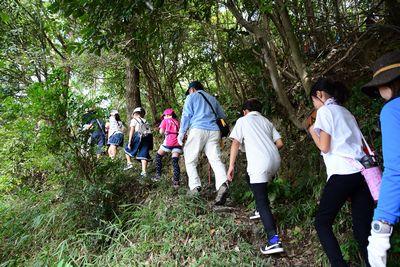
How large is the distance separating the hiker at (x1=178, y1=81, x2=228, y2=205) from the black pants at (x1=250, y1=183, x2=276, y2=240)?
117 cm

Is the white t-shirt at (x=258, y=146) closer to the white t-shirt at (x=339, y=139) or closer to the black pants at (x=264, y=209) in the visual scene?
the black pants at (x=264, y=209)

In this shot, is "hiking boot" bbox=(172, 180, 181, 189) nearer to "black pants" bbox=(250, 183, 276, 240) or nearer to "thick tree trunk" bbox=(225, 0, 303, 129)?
"black pants" bbox=(250, 183, 276, 240)

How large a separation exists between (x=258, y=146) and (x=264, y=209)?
73 centimetres

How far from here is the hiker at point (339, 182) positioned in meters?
2.93

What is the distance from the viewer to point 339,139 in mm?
3008

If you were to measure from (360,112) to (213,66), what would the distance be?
3.96m

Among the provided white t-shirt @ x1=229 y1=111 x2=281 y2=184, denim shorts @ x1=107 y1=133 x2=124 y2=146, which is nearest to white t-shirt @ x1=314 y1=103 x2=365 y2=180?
white t-shirt @ x1=229 y1=111 x2=281 y2=184

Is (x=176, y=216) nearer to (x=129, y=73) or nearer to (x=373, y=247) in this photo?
(x=373, y=247)

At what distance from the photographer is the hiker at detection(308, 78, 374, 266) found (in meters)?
2.93

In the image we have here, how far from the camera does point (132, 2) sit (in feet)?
13.4

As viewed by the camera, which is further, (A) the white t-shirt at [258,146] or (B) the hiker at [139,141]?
(B) the hiker at [139,141]

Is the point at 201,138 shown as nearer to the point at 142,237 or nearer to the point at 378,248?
the point at 142,237

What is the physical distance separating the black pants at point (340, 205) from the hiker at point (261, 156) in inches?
34.0

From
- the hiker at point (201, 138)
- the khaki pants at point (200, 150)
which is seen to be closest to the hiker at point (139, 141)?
the hiker at point (201, 138)
